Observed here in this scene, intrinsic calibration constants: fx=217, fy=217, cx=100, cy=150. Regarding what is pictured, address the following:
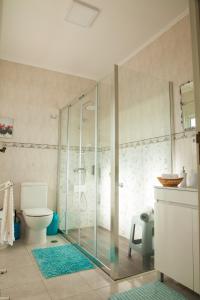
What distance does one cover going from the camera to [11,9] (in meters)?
2.45

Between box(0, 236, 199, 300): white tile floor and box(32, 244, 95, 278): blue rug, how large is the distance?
0.24 feet

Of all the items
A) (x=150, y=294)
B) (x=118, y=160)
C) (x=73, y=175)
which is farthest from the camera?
(x=73, y=175)

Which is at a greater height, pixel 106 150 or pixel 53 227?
pixel 106 150

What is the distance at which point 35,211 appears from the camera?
116 inches

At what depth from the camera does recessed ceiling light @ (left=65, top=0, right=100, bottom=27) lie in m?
2.39

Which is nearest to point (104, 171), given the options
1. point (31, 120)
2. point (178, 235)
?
point (178, 235)

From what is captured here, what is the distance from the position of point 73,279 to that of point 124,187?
1009 millimetres

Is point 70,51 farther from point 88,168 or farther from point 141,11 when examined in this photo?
point 88,168

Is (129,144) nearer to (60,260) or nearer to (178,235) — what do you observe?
(178,235)

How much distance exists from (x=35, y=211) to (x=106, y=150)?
1379 millimetres

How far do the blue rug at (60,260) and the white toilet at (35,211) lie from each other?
0.27 m

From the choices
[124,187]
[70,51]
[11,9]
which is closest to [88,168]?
[124,187]

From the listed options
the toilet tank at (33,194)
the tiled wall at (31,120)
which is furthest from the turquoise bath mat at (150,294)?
the tiled wall at (31,120)

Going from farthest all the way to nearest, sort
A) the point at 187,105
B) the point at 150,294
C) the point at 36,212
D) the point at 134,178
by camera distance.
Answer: the point at 36,212, the point at 134,178, the point at 187,105, the point at 150,294
